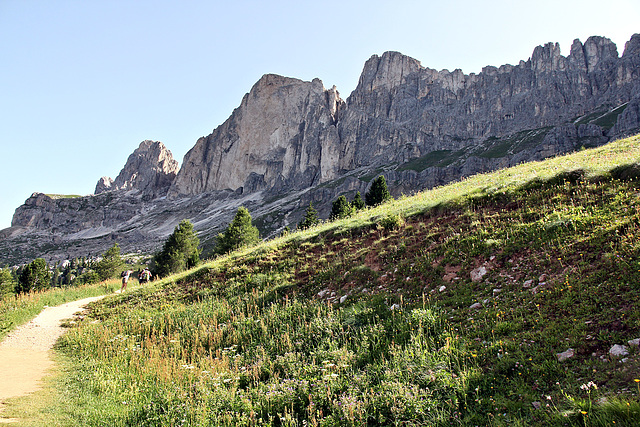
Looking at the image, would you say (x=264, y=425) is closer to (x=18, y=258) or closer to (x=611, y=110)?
(x=611, y=110)

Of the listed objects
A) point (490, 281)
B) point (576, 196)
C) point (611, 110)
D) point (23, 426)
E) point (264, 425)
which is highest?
point (611, 110)

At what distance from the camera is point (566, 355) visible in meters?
4.93

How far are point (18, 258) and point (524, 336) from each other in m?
269

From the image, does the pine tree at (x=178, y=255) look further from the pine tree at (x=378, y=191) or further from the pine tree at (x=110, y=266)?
the pine tree at (x=378, y=191)

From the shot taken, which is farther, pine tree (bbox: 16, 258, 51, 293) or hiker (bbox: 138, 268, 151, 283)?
pine tree (bbox: 16, 258, 51, 293)

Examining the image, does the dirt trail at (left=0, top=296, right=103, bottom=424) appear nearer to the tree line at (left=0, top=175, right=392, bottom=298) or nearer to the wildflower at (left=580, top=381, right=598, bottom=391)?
the wildflower at (left=580, top=381, right=598, bottom=391)

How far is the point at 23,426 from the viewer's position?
572 cm

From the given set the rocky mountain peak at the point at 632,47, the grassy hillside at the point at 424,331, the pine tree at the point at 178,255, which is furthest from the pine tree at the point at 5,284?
the rocky mountain peak at the point at 632,47

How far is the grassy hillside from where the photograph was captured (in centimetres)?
486

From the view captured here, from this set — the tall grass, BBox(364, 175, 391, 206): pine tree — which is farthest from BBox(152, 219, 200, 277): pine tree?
BBox(364, 175, 391, 206): pine tree

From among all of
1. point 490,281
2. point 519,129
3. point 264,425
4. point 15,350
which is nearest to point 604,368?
point 490,281

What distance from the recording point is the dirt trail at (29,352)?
7671mm

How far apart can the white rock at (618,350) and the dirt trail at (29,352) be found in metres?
10.2

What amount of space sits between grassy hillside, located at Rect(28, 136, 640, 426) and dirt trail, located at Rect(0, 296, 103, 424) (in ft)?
2.57
